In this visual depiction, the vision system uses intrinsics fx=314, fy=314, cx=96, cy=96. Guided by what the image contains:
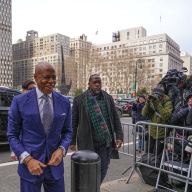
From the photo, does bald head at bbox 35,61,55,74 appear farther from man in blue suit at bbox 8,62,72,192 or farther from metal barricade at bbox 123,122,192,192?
metal barricade at bbox 123,122,192,192

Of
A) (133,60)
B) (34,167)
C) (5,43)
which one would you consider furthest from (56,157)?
(5,43)

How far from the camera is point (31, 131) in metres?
2.62

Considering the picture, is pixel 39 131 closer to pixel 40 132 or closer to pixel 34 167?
pixel 40 132

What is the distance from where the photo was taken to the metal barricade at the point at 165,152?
4.61 m

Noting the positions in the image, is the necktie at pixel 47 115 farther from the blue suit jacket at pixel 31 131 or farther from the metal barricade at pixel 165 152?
the metal barricade at pixel 165 152

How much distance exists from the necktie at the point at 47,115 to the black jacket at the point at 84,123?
1514 millimetres

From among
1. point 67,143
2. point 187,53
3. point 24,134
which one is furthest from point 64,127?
point 187,53

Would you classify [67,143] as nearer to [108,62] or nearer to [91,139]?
[91,139]

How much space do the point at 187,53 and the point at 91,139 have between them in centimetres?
16582

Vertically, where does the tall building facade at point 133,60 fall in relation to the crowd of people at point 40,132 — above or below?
above

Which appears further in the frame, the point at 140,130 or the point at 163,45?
the point at 163,45

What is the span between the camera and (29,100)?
104 inches

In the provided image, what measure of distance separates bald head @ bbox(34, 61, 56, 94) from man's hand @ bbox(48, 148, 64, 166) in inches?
20.4

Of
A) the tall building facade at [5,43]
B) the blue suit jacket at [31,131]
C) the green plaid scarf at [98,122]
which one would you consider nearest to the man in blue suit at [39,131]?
the blue suit jacket at [31,131]
